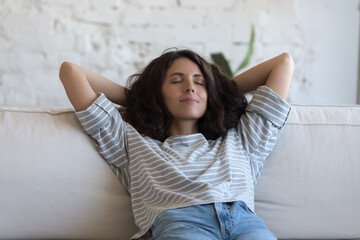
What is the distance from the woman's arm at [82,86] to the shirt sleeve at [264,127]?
1.45ft

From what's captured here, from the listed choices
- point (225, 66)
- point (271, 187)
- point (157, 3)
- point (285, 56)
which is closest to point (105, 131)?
point (271, 187)

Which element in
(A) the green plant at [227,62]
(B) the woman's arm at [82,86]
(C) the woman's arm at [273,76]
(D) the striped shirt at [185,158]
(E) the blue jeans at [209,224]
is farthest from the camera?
(A) the green plant at [227,62]

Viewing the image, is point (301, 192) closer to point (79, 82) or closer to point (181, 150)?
point (181, 150)

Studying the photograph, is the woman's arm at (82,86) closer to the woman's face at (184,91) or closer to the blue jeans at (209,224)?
the woman's face at (184,91)

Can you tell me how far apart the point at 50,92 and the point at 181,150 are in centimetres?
132

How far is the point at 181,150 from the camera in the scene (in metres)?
1.30

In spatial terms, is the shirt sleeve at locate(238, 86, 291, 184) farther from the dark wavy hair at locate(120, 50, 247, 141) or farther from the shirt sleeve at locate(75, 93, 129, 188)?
the shirt sleeve at locate(75, 93, 129, 188)

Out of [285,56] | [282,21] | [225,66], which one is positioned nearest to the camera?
[285,56]

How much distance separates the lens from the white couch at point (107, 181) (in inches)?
47.5

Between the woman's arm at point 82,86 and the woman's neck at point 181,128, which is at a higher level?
the woman's arm at point 82,86

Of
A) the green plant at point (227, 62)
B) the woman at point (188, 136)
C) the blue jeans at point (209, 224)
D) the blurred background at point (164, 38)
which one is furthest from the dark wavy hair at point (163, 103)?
the blurred background at point (164, 38)

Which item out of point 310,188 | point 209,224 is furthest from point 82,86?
point 310,188

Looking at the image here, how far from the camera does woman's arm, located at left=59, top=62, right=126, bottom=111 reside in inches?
50.3

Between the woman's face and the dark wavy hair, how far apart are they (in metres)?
0.02
